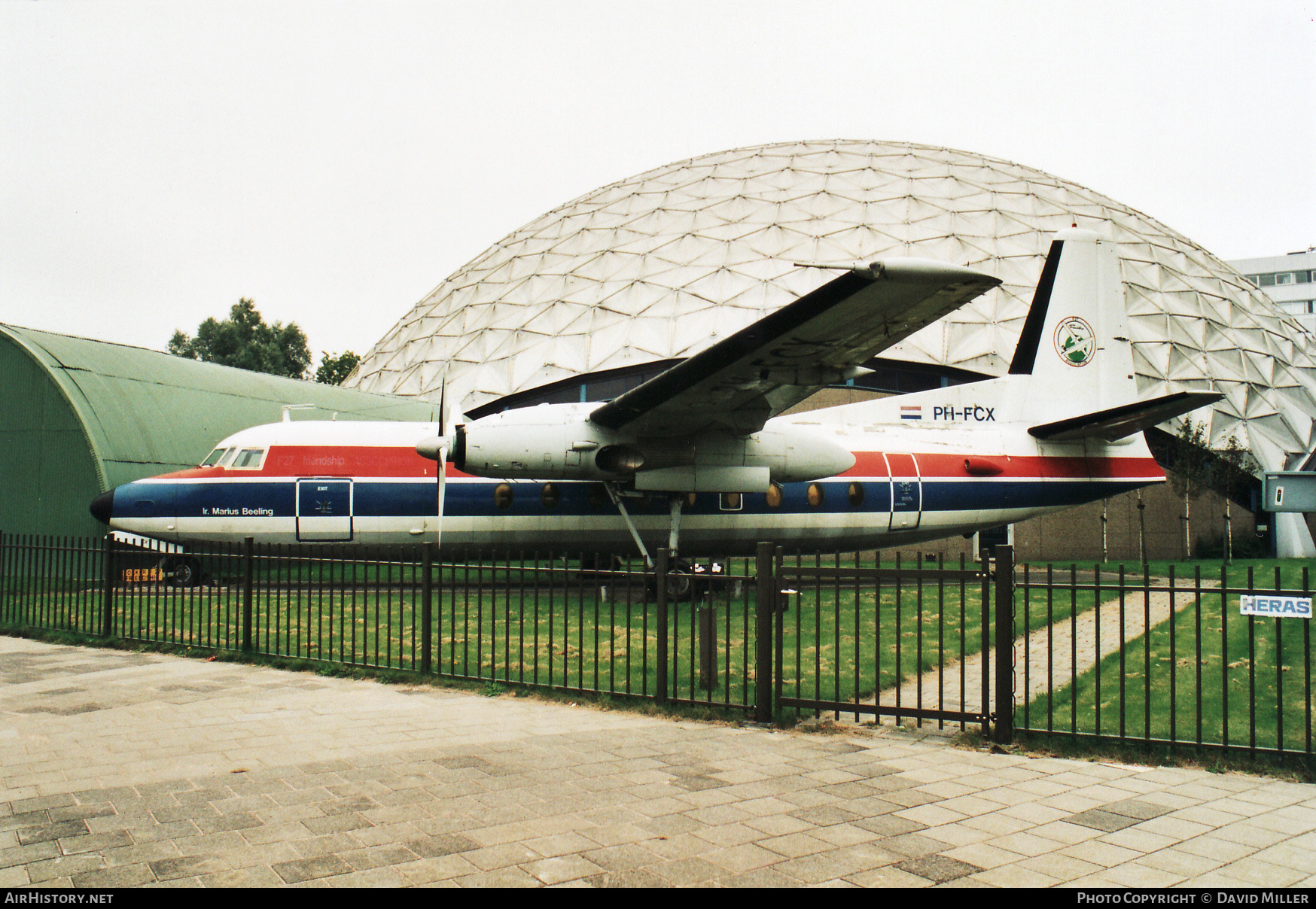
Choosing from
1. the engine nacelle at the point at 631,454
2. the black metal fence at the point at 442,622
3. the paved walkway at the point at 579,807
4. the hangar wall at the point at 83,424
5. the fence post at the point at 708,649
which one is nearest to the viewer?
the paved walkway at the point at 579,807

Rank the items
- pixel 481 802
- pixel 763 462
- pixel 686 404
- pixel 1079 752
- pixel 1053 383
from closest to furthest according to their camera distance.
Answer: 1. pixel 481 802
2. pixel 1079 752
3. pixel 686 404
4. pixel 763 462
5. pixel 1053 383

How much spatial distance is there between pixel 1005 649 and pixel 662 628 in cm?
312

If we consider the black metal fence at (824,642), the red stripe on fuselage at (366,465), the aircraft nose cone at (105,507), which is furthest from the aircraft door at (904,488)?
the aircraft nose cone at (105,507)

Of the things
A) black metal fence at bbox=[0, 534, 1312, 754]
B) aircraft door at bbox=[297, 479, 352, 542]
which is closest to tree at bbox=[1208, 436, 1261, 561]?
black metal fence at bbox=[0, 534, 1312, 754]

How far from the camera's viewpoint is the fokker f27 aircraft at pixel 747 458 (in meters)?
13.7

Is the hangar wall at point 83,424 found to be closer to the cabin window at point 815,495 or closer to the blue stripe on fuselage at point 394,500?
the blue stripe on fuselage at point 394,500

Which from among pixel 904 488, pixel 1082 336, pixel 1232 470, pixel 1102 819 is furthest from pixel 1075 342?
pixel 1232 470

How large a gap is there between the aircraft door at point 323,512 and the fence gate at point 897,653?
8.56 meters

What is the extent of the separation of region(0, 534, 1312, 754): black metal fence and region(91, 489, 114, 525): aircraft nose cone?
1706mm

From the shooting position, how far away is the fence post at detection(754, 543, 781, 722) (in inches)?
307

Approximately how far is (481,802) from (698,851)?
1.55 metres

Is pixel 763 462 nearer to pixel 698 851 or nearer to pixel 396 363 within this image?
pixel 698 851

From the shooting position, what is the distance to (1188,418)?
3350cm

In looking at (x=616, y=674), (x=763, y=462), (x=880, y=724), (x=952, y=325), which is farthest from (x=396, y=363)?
(x=880, y=724)
